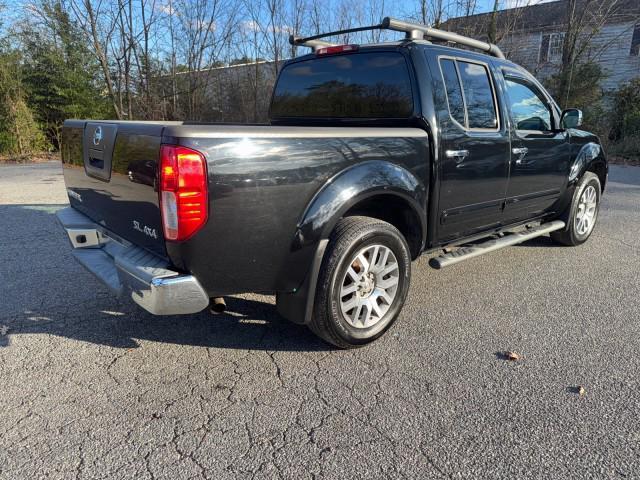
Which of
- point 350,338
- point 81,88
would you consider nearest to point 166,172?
point 350,338

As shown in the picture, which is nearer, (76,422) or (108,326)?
(76,422)

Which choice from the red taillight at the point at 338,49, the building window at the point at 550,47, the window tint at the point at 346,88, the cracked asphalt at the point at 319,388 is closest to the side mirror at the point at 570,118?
the cracked asphalt at the point at 319,388

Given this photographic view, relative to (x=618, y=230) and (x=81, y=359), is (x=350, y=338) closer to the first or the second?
(x=81, y=359)

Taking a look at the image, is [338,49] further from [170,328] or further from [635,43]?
[635,43]

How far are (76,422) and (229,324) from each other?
123 cm

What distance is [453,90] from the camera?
3475 millimetres

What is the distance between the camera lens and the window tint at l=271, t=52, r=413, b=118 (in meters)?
3.37

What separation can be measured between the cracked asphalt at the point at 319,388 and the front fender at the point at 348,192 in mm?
875

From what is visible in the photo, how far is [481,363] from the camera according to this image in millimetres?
2805

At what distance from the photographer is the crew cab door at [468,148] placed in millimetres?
3375

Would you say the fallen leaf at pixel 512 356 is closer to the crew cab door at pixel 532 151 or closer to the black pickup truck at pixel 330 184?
the black pickup truck at pixel 330 184

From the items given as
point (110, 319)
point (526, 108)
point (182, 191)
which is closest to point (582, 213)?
point (526, 108)

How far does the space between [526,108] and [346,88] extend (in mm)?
1870

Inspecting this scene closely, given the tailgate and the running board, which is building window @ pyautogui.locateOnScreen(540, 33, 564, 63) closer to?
the running board
